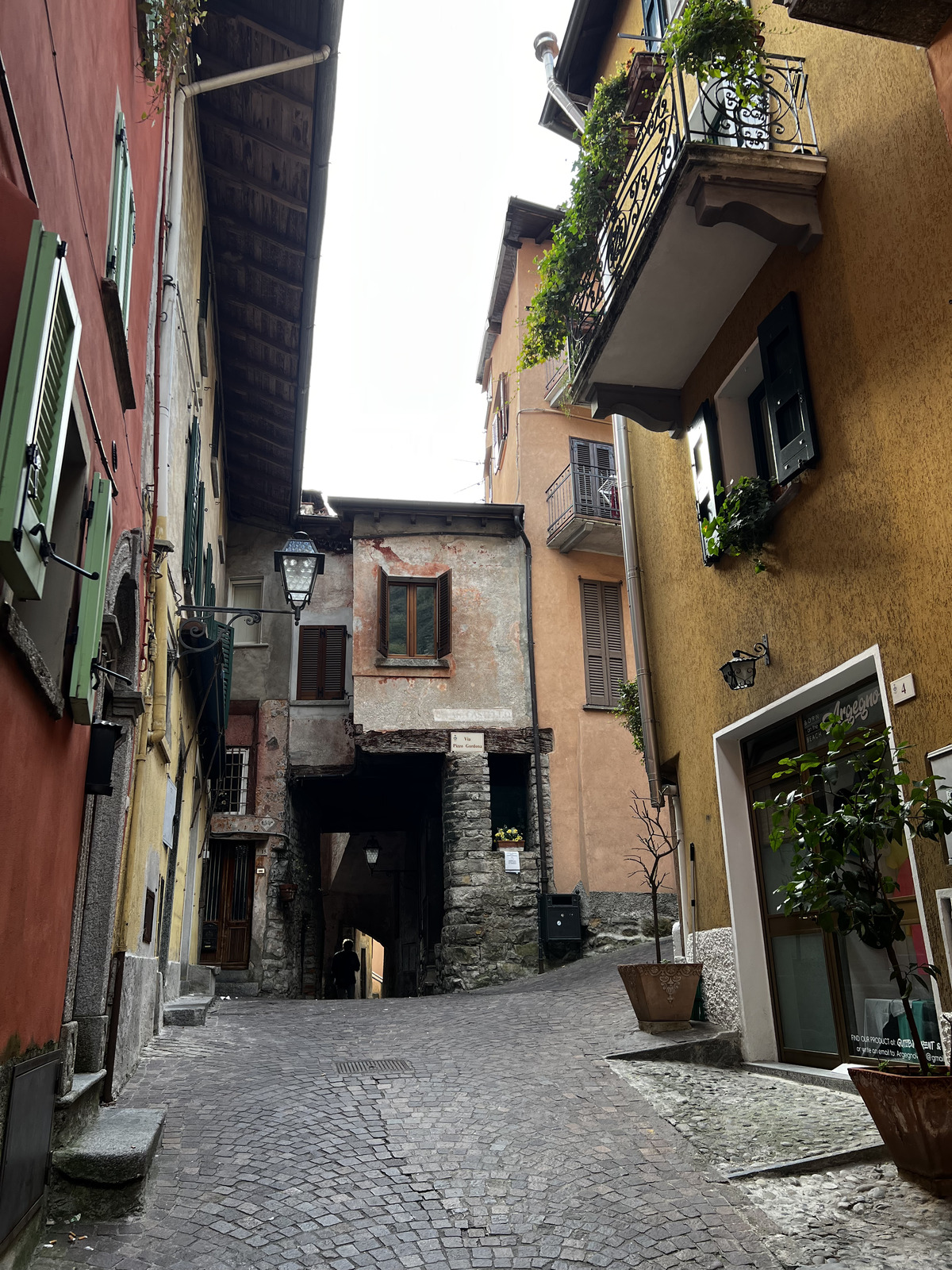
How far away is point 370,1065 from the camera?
7324mm

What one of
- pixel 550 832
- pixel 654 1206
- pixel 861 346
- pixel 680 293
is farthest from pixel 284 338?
pixel 654 1206

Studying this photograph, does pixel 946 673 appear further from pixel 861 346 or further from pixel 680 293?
pixel 680 293

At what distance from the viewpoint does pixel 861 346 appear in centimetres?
589

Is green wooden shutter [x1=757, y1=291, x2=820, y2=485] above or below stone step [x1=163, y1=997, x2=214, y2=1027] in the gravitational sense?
above

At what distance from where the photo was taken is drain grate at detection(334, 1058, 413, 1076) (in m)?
7.14

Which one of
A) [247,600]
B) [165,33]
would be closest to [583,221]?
[165,33]

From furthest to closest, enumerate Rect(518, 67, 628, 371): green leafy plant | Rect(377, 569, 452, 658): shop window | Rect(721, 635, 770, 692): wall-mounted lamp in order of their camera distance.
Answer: Rect(377, 569, 452, 658): shop window
Rect(518, 67, 628, 371): green leafy plant
Rect(721, 635, 770, 692): wall-mounted lamp

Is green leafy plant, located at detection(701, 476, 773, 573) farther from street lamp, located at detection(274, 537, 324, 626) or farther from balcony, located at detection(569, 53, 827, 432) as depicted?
street lamp, located at detection(274, 537, 324, 626)

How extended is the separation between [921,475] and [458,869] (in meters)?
11.2

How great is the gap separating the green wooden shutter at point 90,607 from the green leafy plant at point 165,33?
298 centimetres

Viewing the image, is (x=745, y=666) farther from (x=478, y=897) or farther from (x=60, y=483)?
(x=478, y=897)

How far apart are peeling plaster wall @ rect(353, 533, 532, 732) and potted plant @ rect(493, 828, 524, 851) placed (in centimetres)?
172

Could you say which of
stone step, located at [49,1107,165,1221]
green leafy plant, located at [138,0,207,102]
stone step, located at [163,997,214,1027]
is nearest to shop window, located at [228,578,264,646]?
stone step, located at [163,997,214,1027]

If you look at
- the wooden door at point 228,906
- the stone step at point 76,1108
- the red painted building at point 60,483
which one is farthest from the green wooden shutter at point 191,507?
the wooden door at point 228,906
